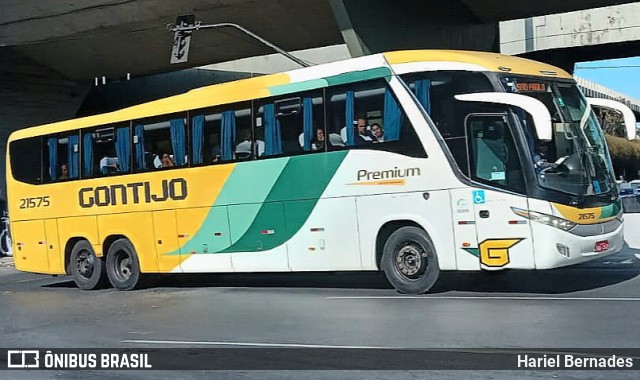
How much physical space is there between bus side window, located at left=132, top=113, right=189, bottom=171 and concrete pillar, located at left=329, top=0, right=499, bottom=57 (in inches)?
331

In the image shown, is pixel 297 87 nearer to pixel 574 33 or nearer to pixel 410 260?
pixel 410 260

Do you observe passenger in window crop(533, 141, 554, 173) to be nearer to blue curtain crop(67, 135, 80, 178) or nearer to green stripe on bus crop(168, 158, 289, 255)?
green stripe on bus crop(168, 158, 289, 255)

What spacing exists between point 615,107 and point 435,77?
3177 mm

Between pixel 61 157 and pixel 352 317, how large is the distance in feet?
31.2

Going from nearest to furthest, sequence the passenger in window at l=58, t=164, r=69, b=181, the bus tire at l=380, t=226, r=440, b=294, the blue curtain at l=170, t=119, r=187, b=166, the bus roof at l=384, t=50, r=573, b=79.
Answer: the bus roof at l=384, t=50, r=573, b=79, the bus tire at l=380, t=226, r=440, b=294, the blue curtain at l=170, t=119, r=187, b=166, the passenger in window at l=58, t=164, r=69, b=181

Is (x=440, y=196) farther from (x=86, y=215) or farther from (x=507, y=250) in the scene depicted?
(x=86, y=215)

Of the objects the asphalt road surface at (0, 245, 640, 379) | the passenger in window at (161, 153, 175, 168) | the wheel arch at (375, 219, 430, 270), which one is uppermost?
the passenger in window at (161, 153, 175, 168)

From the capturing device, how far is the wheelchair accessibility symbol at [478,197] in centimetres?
1156

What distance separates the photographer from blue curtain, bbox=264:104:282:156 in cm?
1387

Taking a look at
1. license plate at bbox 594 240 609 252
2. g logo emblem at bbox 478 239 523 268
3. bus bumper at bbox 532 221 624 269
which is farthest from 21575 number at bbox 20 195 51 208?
license plate at bbox 594 240 609 252

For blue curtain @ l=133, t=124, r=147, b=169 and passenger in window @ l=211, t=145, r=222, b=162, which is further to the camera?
blue curtain @ l=133, t=124, r=147, b=169

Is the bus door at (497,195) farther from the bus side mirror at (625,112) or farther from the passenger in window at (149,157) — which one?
the passenger in window at (149,157)

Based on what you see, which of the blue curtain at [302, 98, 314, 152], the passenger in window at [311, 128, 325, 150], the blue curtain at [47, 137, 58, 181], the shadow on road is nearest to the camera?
the shadow on road

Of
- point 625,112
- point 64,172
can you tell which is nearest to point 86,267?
point 64,172
